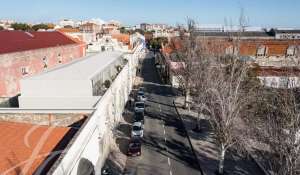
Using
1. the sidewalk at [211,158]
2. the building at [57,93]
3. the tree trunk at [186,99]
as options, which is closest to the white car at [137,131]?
the sidewalk at [211,158]

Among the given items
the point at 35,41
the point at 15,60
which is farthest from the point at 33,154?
the point at 35,41

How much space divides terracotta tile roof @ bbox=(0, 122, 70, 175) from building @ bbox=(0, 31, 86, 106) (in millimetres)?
7680

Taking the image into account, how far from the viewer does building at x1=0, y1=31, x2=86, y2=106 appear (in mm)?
30938

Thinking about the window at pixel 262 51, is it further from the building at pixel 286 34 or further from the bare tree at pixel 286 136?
the bare tree at pixel 286 136

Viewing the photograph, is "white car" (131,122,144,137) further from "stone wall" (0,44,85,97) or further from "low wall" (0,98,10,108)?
"stone wall" (0,44,85,97)

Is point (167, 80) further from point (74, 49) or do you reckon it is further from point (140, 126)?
point (140, 126)

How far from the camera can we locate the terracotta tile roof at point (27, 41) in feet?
113

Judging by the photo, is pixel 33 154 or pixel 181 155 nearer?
pixel 33 154

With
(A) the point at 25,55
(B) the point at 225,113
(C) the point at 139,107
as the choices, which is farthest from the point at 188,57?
(A) the point at 25,55

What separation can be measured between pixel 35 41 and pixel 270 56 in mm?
41497

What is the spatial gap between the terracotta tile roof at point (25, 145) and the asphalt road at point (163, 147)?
26.4ft

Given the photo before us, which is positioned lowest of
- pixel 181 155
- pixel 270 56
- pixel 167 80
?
pixel 181 155

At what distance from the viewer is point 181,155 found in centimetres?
2594

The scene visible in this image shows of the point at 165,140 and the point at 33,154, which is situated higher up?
the point at 33,154
